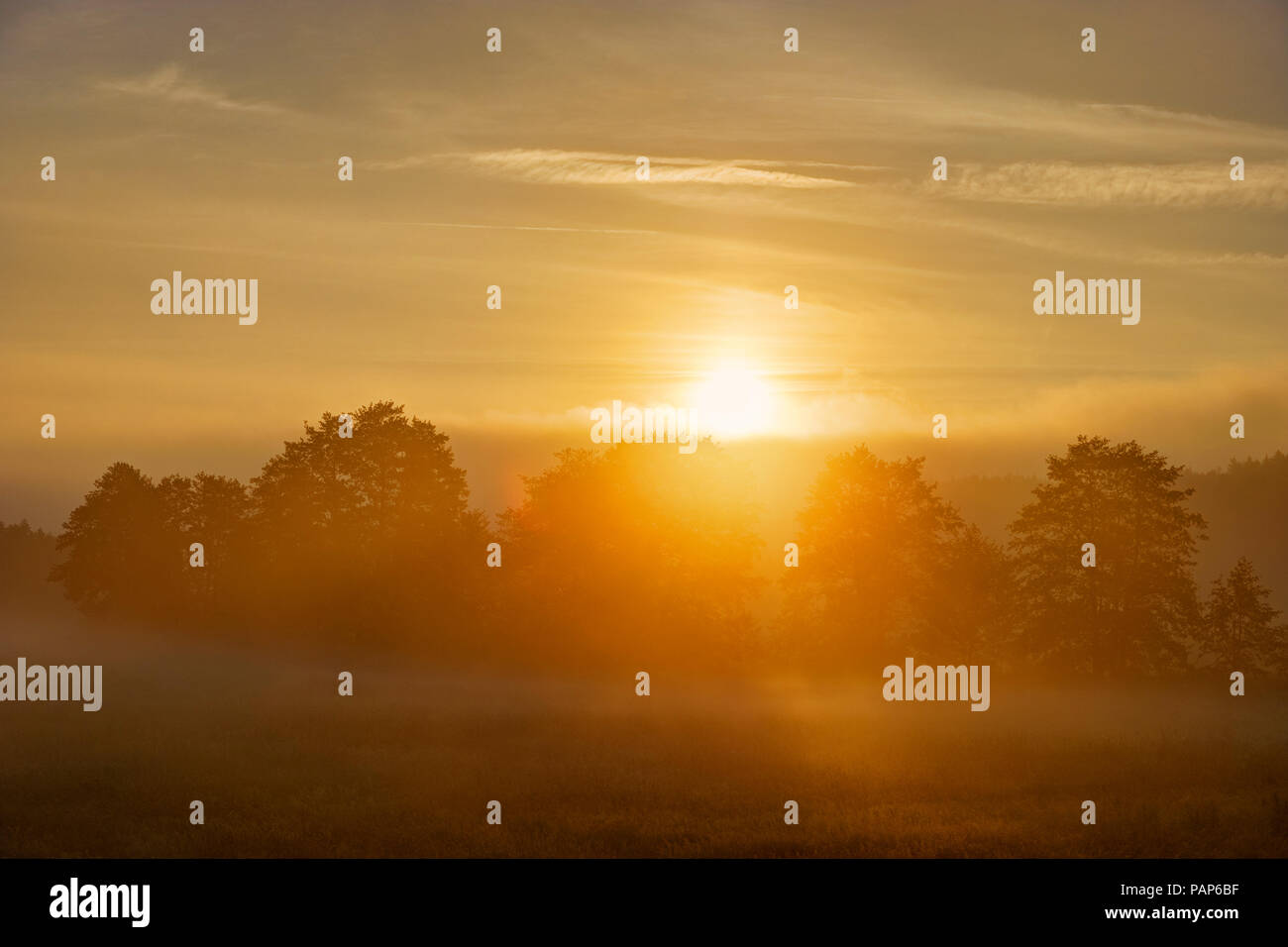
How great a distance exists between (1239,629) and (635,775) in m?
35.2

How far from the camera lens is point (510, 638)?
174 ft

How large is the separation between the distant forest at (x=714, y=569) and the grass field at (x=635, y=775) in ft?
24.0

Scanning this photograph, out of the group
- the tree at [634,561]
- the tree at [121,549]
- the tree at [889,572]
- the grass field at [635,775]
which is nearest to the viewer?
the grass field at [635,775]

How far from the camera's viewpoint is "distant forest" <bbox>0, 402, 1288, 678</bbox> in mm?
50219

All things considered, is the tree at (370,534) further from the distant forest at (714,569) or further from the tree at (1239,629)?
the tree at (1239,629)

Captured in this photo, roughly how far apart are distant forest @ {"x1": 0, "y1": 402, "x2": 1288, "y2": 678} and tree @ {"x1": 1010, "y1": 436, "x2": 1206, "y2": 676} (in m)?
0.09

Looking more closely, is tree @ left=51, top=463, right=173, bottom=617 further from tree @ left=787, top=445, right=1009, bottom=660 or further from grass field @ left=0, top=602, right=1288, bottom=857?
tree @ left=787, top=445, right=1009, bottom=660

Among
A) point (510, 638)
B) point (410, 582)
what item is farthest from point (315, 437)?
point (510, 638)

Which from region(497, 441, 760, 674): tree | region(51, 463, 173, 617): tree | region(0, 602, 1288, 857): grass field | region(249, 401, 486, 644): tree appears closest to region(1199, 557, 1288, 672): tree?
region(0, 602, 1288, 857): grass field

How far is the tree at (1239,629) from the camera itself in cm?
5166

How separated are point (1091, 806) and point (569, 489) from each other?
3709 cm

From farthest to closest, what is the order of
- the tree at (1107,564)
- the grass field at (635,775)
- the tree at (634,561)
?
1. the tree at (634,561)
2. the tree at (1107,564)
3. the grass field at (635,775)

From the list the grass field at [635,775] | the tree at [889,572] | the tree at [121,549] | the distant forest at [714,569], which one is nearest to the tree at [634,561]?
the distant forest at [714,569]

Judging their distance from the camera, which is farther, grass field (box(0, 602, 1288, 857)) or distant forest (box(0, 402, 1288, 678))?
distant forest (box(0, 402, 1288, 678))
